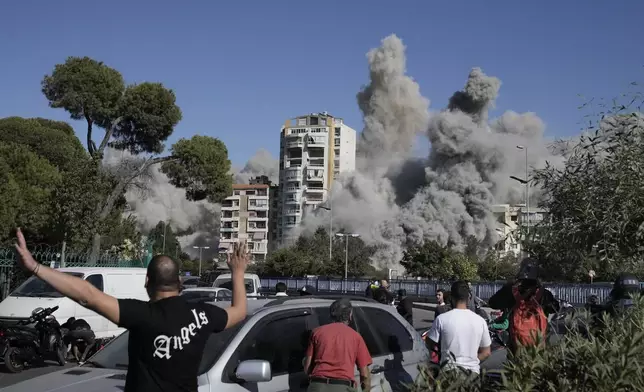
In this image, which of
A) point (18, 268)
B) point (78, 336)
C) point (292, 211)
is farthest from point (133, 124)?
point (292, 211)

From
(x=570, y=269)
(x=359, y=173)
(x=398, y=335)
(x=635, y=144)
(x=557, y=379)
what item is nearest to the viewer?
(x=557, y=379)

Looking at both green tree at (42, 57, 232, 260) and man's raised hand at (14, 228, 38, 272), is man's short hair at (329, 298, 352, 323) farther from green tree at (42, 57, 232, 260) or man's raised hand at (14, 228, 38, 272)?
green tree at (42, 57, 232, 260)

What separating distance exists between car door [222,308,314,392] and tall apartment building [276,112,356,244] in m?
111

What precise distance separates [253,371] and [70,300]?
1082cm

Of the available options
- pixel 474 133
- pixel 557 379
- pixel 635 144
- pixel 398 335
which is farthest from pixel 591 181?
pixel 474 133

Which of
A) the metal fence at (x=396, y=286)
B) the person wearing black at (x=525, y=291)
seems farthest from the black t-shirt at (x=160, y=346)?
the metal fence at (x=396, y=286)

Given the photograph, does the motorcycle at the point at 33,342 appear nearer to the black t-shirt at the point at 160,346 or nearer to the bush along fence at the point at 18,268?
the bush along fence at the point at 18,268

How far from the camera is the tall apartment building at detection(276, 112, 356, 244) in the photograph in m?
121

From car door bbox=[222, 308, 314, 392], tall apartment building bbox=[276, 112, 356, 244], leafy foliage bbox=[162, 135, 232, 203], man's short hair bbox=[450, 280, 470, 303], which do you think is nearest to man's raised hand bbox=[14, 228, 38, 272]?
car door bbox=[222, 308, 314, 392]

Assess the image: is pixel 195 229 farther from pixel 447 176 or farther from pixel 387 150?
pixel 447 176

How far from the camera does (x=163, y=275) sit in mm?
3867

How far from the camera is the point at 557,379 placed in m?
3.74

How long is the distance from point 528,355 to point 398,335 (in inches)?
137

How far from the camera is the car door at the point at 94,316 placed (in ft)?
48.6
